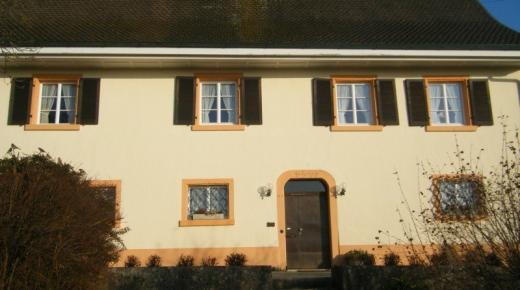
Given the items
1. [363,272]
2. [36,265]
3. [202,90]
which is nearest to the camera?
[36,265]

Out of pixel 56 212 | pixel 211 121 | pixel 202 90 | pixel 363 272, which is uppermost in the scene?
pixel 202 90

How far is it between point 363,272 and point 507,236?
11.6 ft

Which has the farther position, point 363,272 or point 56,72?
point 56,72

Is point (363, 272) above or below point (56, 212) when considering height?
below

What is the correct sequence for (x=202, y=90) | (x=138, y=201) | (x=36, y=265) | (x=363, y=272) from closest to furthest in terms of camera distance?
(x=36, y=265) < (x=363, y=272) < (x=138, y=201) < (x=202, y=90)

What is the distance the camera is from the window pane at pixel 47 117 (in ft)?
40.6

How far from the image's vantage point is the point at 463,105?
42.0 ft

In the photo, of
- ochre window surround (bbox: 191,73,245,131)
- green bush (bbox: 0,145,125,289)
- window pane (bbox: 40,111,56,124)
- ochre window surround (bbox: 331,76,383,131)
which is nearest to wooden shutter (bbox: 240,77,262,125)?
ochre window surround (bbox: 191,73,245,131)

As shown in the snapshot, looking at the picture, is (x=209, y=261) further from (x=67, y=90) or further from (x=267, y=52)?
(x=67, y=90)

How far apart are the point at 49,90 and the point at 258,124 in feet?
17.1

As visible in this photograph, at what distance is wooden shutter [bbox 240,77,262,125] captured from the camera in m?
12.2

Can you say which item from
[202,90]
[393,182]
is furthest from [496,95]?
[202,90]

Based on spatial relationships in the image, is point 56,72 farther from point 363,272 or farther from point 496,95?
point 496,95

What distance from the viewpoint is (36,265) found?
18.5 feet
